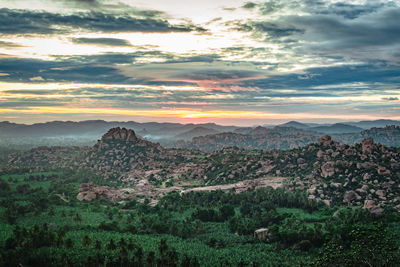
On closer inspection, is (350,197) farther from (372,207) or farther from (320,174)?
(320,174)

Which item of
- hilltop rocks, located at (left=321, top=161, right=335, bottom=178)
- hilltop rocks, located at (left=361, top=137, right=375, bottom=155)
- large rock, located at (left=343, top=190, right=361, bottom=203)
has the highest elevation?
hilltop rocks, located at (left=361, top=137, right=375, bottom=155)

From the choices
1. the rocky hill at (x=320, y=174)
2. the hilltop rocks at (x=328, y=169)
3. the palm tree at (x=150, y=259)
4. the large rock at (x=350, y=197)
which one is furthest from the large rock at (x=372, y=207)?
the palm tree at (x=150, y=259)

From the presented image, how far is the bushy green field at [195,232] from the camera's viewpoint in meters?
72.2

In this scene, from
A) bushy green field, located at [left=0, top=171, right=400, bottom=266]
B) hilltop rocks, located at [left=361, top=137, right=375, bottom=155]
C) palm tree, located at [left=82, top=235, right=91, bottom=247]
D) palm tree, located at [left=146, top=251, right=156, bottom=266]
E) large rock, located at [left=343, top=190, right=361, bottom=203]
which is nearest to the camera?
bushy green field, located at [left=0, top=171, right=400, bottom=266]

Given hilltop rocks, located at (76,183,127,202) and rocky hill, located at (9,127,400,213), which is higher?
rocky hill, located at (9,127,400,213)

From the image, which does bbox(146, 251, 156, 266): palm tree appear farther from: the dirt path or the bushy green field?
the dirt path

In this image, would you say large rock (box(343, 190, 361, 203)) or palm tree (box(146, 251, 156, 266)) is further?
large rock (box(343, 190, 361, 203))

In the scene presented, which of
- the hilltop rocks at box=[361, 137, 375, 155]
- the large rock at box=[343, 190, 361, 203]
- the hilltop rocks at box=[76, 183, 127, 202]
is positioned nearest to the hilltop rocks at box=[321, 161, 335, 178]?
the hilltop rocks at box=[361, 137, 375, 155]

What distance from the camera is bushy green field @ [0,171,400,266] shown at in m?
72.2

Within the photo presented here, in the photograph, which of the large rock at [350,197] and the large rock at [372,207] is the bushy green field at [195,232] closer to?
the large rock at [372,207]

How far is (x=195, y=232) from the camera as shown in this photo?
97.2 metres

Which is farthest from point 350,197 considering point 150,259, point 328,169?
point 150,259

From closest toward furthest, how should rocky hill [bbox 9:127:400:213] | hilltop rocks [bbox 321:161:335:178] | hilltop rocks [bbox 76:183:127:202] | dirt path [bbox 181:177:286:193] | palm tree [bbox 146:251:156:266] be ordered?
palm tree [bbox 146:251:156:266], rocky hill [bbox 9:127:400:213], hilltop rocks [bbox 321:161:335:178], hilltop rocks [bbox 76:183:127:202], dirt path [bbox 181:177:286:193]

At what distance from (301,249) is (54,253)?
60.4 m
